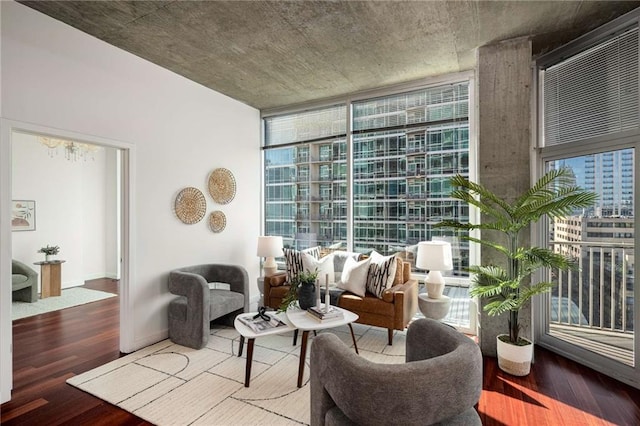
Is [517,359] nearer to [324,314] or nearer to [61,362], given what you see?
[324,314]

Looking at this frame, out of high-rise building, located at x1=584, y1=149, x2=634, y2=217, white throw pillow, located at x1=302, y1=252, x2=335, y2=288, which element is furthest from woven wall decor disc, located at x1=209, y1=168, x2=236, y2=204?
high-rise building, located at x1=584, y1=149, x2=634, y2=217

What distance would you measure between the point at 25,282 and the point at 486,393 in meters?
6.01

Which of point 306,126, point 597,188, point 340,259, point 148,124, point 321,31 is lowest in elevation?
point 340,259

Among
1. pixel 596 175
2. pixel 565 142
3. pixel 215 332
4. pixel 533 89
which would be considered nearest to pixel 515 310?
pixel 596 175

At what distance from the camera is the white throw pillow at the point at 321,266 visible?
13.0 feet

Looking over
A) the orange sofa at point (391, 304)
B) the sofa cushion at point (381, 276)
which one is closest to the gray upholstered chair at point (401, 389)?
the orange sofa at point (391, 304)

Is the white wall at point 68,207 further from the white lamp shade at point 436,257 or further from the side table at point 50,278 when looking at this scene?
the white lamp shade at point 436,257

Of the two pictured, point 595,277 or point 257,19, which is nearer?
point 257,19

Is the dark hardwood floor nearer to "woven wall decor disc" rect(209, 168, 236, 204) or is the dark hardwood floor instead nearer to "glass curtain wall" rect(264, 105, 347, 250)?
"woven wall decor disc" rect(209, 168, 236, 204)

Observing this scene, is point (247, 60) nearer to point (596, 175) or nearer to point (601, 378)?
point (596, 175)

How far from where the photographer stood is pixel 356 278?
3.63 meters

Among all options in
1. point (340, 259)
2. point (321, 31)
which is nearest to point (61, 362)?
point (340, 259)

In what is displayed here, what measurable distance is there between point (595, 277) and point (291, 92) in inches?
159

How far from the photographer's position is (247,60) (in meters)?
3.51
